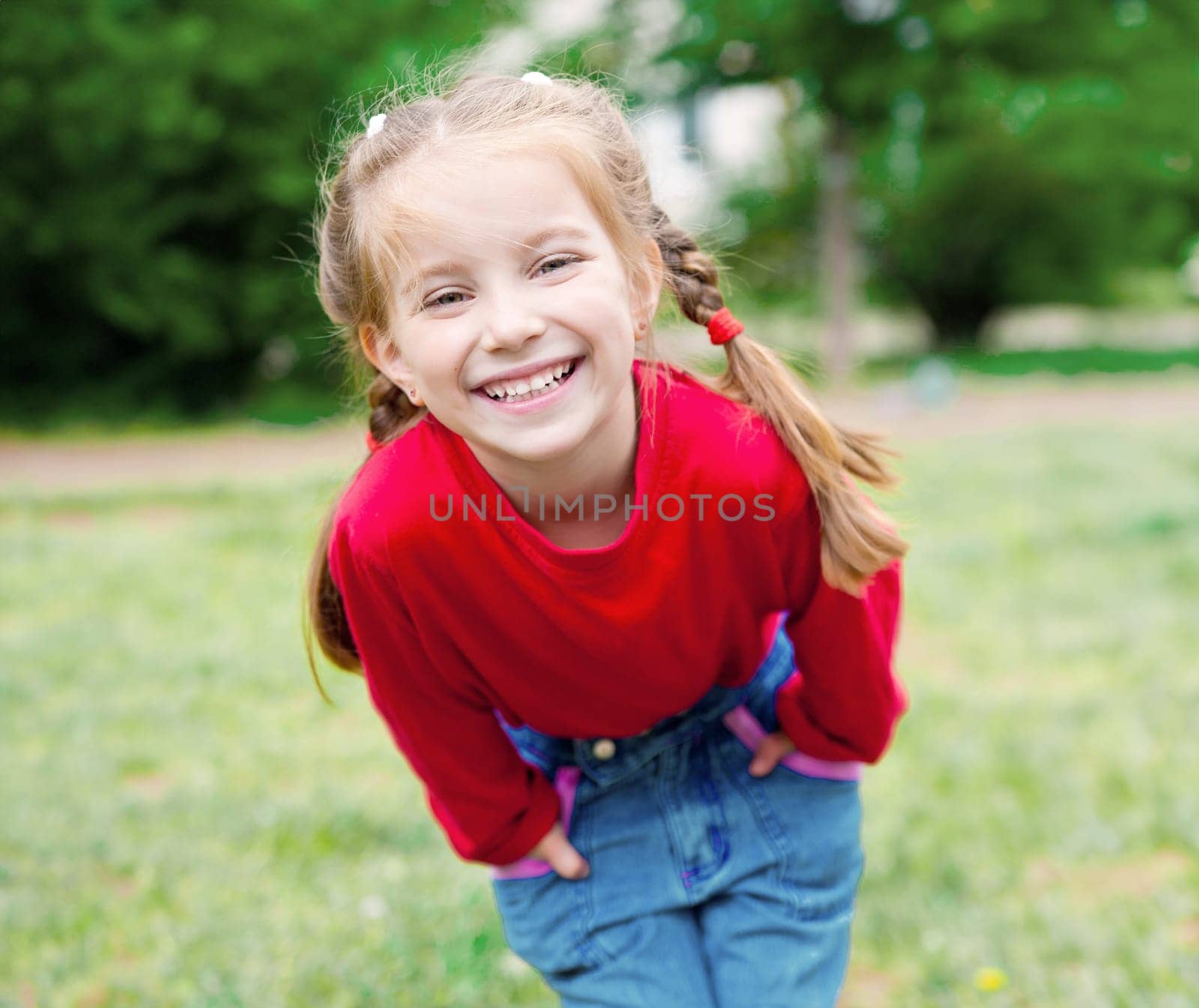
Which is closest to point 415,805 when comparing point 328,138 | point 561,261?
point 561,261

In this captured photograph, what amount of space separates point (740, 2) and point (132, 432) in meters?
7.77

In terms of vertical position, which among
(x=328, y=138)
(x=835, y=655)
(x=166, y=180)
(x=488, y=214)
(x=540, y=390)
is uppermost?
(x=488, y=214)

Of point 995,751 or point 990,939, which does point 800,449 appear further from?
point 995,751

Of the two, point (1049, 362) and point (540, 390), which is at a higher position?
point (540, 390)

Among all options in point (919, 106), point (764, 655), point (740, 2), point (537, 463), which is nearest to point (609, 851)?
point (764, 655)

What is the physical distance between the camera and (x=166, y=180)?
10.2 metres

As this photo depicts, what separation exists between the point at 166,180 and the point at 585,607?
388 inches

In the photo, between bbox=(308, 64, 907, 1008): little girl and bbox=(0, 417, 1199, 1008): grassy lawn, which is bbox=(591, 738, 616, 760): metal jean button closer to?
bbox=(308, 64, 907, 1008): little girl

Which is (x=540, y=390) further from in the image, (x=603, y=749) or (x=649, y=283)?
(x=603, y=749)

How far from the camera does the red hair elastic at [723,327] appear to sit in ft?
5.47

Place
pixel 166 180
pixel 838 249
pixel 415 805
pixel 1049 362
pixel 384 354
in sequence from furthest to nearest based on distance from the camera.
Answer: pixel 1049 362 → pixel 838 249 → pixel 166 180 → pixel 415 805 → pixel 384 354

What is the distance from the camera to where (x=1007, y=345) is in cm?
1791

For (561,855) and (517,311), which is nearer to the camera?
(517,311)

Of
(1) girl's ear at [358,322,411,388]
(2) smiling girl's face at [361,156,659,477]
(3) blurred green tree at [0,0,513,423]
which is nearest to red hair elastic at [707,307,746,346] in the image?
(2) smiling girl's face at [361,156,659,477]
